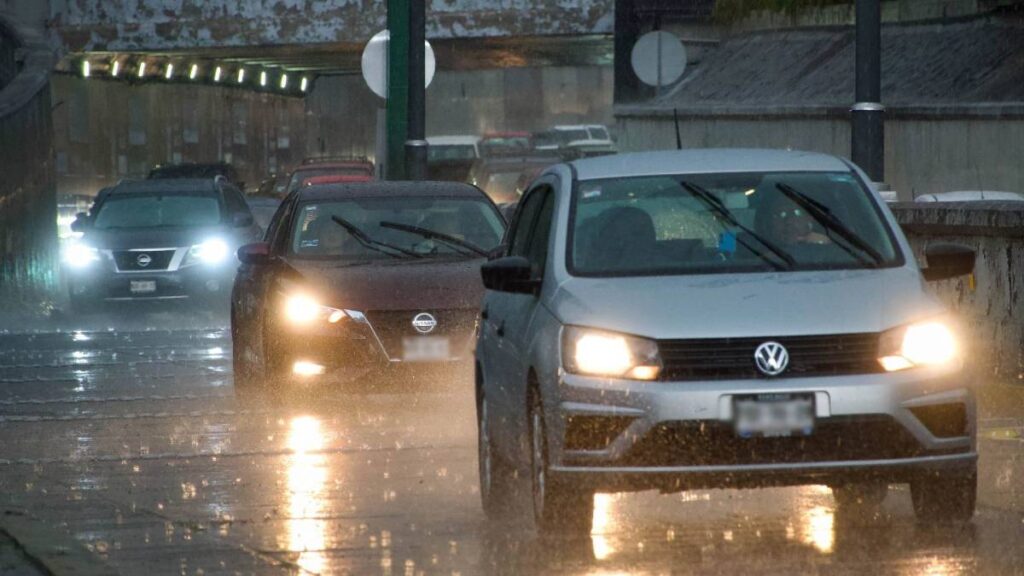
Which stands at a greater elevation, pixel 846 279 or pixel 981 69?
pixel 981 69

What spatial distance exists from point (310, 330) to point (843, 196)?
18.8 feet

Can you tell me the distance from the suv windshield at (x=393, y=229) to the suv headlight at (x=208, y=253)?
35.6ft

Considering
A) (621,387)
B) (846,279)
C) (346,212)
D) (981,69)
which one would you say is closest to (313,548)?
(621,387)

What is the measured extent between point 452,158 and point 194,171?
12.1m

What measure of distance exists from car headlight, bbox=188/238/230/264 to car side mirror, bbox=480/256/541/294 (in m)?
17.9

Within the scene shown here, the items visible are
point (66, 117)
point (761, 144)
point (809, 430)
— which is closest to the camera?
point (809, 430)

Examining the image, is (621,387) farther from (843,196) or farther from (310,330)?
(310,330)

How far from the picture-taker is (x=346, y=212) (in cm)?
1684

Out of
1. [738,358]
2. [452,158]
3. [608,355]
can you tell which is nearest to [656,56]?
[608,355]

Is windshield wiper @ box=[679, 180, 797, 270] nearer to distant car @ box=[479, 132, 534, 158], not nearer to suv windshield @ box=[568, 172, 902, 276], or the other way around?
suv windshield @ box=[568, 172, 902, 276]

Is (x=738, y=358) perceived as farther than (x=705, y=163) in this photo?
No

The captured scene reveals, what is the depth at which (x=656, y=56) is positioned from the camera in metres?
30.5

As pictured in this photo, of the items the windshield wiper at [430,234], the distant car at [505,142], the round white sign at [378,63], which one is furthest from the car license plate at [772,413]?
the distant car at [505,142]

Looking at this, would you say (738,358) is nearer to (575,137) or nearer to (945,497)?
(945,497)
